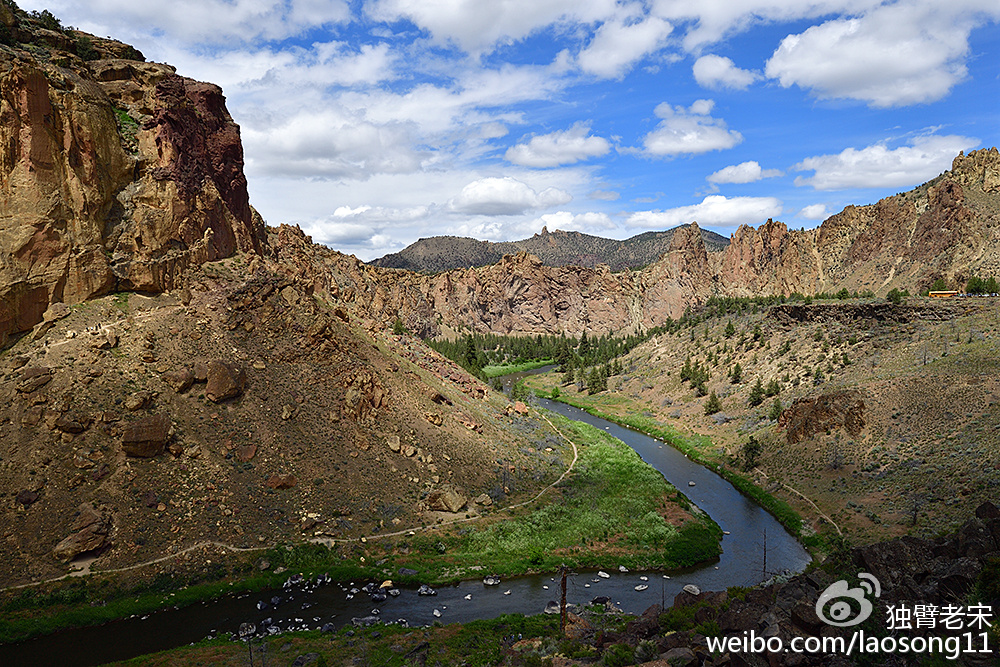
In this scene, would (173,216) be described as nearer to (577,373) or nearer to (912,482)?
(912,482)

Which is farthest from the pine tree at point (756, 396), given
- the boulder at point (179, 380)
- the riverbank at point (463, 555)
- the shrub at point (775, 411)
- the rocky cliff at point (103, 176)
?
the boulder at point (179, 380)

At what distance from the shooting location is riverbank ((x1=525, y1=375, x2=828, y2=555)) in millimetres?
42469

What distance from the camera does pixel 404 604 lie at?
31812 mm

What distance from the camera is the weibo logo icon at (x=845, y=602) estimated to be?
17030 millimetres

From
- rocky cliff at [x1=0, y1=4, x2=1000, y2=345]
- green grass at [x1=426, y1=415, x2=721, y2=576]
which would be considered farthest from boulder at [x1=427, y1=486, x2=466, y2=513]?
rocky cliff at [x1=0, y1=4, x2=1000, y2=345]

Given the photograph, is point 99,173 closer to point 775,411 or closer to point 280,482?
point 280,482

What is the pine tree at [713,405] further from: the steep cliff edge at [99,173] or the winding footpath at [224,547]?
the steep cliff edge at [99,173]

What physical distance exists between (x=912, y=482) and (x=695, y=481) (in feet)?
60.3

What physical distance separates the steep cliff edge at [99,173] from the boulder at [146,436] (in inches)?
448

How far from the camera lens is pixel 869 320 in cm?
7294

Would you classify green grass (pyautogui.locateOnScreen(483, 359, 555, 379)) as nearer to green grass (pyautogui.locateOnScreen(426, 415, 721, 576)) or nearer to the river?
green grass (pyautogui.locateOnScreen(426, 415, 721, 576))

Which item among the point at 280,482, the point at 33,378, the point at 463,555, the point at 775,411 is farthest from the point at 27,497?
the point at 775,411

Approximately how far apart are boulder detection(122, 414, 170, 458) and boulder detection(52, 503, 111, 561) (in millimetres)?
4093

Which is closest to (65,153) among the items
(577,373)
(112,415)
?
(112,415)
